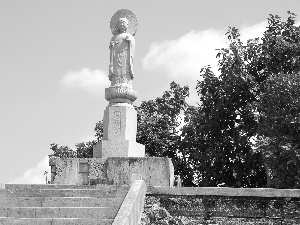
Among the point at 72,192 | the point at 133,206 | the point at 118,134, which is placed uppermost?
the point at 118,134

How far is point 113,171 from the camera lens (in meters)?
12.3

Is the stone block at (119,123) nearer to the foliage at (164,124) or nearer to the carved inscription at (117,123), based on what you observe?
the carved inscription at (117,123)

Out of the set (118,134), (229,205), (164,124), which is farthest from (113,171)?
(164,124)

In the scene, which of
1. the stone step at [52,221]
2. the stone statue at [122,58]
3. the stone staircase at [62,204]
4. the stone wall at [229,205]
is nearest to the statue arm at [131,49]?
the stone statue at [122,58]

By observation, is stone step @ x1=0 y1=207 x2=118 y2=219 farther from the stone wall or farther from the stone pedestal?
the stone pedestal

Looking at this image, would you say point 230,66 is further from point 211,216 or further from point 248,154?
point 211,216

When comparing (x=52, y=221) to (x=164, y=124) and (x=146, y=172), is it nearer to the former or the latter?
(x=146, y=172)

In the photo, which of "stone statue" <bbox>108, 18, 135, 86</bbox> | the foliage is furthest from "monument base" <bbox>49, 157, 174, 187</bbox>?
the foliage

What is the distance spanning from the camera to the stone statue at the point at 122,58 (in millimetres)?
13703

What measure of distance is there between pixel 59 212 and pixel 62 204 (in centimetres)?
36

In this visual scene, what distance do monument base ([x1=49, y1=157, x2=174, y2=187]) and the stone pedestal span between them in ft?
2.25

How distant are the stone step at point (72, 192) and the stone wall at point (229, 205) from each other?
0.59 m

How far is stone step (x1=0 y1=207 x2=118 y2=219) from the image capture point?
9133mm

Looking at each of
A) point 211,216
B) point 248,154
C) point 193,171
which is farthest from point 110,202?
point 193,171
